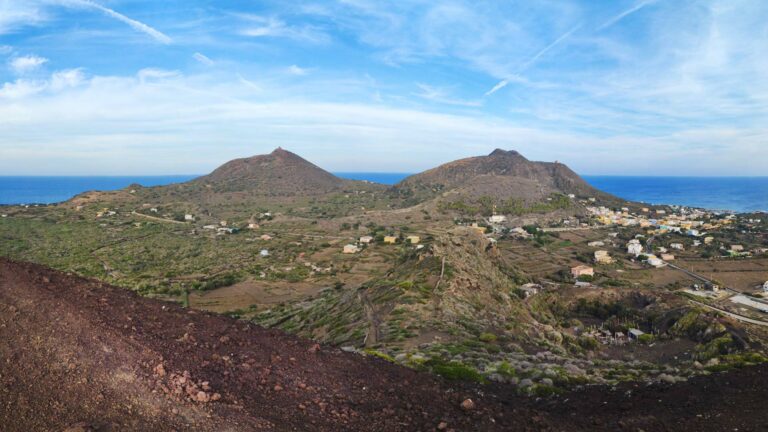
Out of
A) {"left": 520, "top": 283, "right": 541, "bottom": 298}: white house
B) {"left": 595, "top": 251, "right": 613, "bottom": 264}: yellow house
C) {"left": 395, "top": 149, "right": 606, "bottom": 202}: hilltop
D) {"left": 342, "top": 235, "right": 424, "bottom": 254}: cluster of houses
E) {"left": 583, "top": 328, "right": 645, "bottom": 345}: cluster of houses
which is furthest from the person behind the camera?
{"left": 395, "top": 149, "right": 606, "bottom": 202}: hilltop

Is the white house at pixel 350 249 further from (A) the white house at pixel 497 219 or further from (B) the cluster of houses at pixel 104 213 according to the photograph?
(B) the cluster of houses at pixel 104 213

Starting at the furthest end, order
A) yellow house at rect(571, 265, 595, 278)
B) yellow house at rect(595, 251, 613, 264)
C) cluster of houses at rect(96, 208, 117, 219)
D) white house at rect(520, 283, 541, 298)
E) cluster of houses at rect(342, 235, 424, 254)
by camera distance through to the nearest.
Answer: cluster of houses at rect(96, 208, 117, 219) < cluster of houses at rect(342, 235, 424, 254) < yellow house at rect(595, 251, 613, 264) < yellow house at rect(571, 265, 595, 278) < white house at rect(520, 283, 541, 298)

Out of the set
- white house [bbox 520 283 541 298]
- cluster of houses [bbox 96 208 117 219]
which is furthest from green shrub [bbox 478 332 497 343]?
cluster of houses [bbox 96 208 117 219]

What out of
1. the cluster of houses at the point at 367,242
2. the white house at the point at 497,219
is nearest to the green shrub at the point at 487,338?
the cluster of houses at the point at 367,242

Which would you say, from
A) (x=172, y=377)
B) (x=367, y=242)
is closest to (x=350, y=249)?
(x=367, y=242)

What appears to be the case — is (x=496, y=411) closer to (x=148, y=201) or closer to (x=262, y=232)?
(x=262, y=232)

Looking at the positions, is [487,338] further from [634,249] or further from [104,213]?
[104,213]

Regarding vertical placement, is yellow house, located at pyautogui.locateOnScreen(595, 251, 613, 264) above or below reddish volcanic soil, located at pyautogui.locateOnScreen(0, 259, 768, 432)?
below

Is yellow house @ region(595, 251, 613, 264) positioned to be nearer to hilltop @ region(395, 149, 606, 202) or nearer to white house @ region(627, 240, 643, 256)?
white house @ region(627, 240, 643, 256)
